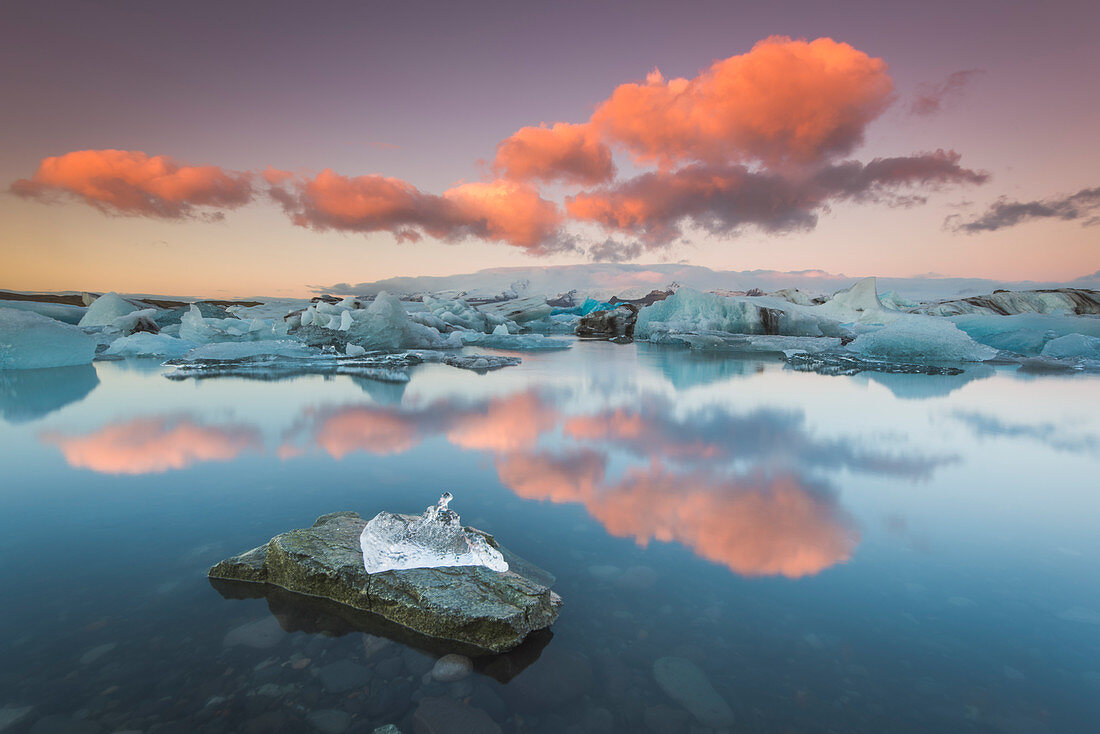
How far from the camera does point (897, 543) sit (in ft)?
6.69

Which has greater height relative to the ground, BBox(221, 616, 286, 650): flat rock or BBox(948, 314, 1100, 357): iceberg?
BBox(948, 314, 1100, 357): iceberg

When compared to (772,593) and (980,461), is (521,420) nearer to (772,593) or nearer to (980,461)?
(772,593)

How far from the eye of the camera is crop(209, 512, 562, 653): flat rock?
1404mm

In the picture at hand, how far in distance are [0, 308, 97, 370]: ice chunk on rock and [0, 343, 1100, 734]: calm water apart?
497 centimetres

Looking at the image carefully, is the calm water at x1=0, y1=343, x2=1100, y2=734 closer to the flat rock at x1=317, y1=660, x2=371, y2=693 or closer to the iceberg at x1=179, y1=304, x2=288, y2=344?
the flat rock at x1=317, y1=660, x2=371, y2=693

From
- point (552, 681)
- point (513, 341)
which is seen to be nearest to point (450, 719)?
point (552, 681)

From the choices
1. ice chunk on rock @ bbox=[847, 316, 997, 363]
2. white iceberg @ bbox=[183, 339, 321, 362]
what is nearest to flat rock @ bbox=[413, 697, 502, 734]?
white iceberg @ bbox=[183, 339, 321, 362]

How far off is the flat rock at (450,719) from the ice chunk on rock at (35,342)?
1022cm

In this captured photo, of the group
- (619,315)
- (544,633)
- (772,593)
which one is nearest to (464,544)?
(544,633)

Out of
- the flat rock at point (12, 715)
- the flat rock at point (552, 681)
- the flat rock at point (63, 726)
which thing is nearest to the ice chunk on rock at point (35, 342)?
the flat rock at point (12, 715)

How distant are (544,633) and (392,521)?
66cm

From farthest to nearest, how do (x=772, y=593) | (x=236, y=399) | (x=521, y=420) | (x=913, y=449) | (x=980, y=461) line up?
(x=236, y=399) → (x=521, y=420) → (x=913, y=449) → (x=980, y=461) → (x=772, y=593)

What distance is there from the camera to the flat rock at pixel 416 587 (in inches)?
55.3

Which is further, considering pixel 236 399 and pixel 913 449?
pixel 236 399
